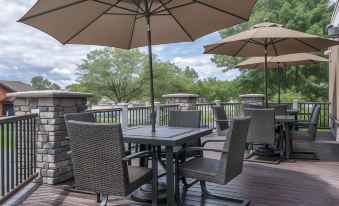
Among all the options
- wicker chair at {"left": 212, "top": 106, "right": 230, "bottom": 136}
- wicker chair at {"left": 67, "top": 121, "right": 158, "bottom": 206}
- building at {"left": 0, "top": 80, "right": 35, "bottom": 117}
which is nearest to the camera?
wicker chair at {"left": 67, "top": 121, "right": 158, "bottom": 206}

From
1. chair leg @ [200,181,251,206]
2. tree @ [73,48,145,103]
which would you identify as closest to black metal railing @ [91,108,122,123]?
chair leg @ [200,181,251,206]

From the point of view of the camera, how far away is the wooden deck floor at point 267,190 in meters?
3.33

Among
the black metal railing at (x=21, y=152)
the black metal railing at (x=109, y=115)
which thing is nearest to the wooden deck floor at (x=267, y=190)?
the black metal railing at (x=21, y=152)

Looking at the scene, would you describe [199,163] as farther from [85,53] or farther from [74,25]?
[85,53]

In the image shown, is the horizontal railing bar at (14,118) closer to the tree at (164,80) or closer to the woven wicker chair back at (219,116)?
the woven wicker chair back at (219,116)

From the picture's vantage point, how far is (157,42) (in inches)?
169

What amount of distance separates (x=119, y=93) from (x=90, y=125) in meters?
29.0

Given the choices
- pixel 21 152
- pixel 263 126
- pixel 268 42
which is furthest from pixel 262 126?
pixel 21 152

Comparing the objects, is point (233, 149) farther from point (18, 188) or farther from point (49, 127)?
point (18, 188)

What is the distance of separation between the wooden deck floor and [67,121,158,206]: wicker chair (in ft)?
2.87

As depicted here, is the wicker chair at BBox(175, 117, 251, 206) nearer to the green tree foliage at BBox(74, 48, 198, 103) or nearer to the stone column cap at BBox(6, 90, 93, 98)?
the stone column cap at BBox(6, 90, 93, 98)

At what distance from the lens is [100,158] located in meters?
2.47

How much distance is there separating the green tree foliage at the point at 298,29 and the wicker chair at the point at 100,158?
15614 mm

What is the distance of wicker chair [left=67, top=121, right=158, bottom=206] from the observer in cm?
242
